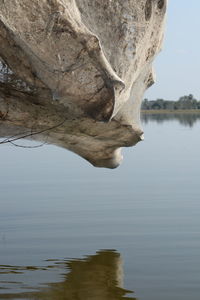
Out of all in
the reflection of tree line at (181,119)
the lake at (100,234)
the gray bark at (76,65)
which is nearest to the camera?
the gray bark at (76,65)

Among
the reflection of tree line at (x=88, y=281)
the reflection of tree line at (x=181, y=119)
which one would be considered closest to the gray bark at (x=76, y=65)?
the reflection of tree line at (x=88, y=281)

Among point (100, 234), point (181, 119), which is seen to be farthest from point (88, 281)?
point (181, 119)

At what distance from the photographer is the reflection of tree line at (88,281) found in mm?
9859

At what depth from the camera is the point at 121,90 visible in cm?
877

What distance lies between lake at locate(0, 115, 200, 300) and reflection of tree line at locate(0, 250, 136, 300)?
1 cm

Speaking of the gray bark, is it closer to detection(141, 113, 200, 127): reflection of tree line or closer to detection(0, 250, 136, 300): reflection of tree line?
detection(0, 250, 136, 300): reflection of tree line

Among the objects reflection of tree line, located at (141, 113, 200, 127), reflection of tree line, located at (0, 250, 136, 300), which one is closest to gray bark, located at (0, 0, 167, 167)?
reflection of tree line, located at (0, 250, 136, 300)

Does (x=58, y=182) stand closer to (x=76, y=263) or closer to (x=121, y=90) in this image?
(x=76, y=263)

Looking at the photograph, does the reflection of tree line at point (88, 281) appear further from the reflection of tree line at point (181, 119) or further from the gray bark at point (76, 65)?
the reflection of tree line at point (181, 119)

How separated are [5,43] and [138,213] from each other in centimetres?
849

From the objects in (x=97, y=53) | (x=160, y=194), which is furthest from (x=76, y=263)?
(x=160, y=194)

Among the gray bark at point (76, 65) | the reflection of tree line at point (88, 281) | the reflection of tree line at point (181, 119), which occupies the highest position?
the reflection of tree line at point (181, 119)

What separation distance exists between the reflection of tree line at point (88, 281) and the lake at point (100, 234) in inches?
0.5

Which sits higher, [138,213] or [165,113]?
[165,113]
